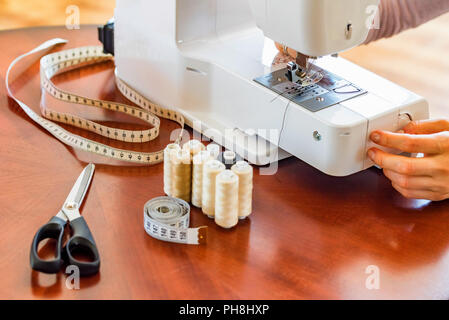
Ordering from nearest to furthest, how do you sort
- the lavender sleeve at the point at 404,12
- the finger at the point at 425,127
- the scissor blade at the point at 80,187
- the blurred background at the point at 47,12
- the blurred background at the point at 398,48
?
1. the scissor blade at the point at 80,187
2. the finger at the point at 425,127
3. the lavender sleeve at the point at 404,12
4. the blurred background at the point at 398,48
5. the blurred background at the point at 47,12

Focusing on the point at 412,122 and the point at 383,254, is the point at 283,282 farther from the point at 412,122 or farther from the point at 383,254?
the point at 412,122

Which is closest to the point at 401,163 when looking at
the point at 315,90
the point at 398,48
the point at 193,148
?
the point at 315,90

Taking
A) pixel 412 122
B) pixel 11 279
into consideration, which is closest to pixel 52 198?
pixel 11 279

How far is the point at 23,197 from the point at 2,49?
88 cm

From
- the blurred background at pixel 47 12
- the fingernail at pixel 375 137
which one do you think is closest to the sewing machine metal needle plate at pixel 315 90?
the fingernail at pixel 375 137

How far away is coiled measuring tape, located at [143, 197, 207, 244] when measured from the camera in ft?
5.31

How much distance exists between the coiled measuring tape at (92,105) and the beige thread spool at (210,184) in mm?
263

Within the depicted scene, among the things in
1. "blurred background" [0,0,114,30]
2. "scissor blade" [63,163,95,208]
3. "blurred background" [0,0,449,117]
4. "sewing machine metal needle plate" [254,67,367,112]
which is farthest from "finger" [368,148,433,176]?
"blurred background" [0,0,114,30]

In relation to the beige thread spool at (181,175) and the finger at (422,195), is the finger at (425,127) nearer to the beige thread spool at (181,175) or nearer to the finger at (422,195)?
the finger at (422,195)

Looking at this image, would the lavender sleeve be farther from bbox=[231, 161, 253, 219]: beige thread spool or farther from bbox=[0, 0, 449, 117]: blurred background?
bbox=[231, 161, 253, 219]: beige thread spool

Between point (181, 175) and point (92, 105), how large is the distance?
0.55 metres

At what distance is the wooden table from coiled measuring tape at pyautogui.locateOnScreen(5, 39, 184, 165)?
1.3 inches

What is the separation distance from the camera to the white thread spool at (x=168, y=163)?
67.7 inches

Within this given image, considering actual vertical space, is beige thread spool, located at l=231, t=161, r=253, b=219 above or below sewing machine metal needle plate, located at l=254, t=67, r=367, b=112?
below
